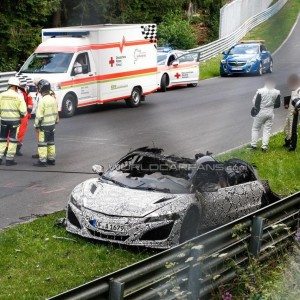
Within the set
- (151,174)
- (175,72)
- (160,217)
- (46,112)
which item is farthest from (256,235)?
(175,72)

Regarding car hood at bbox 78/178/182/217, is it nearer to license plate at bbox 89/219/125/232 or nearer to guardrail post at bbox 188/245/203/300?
license plate at bbox 89/219/125/232

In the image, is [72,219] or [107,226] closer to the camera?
[107,226]

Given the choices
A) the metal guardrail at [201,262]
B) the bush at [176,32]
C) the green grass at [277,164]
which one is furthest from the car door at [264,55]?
the green grass at [277,164]

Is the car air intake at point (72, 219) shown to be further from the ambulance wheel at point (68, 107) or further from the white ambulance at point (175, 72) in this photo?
the white ambulance at point (175, 72)

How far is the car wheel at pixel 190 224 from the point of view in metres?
7.45

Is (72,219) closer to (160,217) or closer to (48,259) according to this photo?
(48,259)

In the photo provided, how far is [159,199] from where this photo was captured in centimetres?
754

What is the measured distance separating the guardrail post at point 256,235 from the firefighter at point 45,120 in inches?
267

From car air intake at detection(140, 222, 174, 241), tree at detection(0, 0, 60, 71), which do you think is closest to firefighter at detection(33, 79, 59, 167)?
car air intake at detection(140, 222, 174, 241)

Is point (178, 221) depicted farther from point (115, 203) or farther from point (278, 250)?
point (278, 250)

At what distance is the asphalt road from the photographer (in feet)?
28.6

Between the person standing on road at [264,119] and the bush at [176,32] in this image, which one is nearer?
the bush at [176,32]

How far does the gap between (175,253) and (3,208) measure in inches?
214

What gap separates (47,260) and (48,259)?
0.04m
